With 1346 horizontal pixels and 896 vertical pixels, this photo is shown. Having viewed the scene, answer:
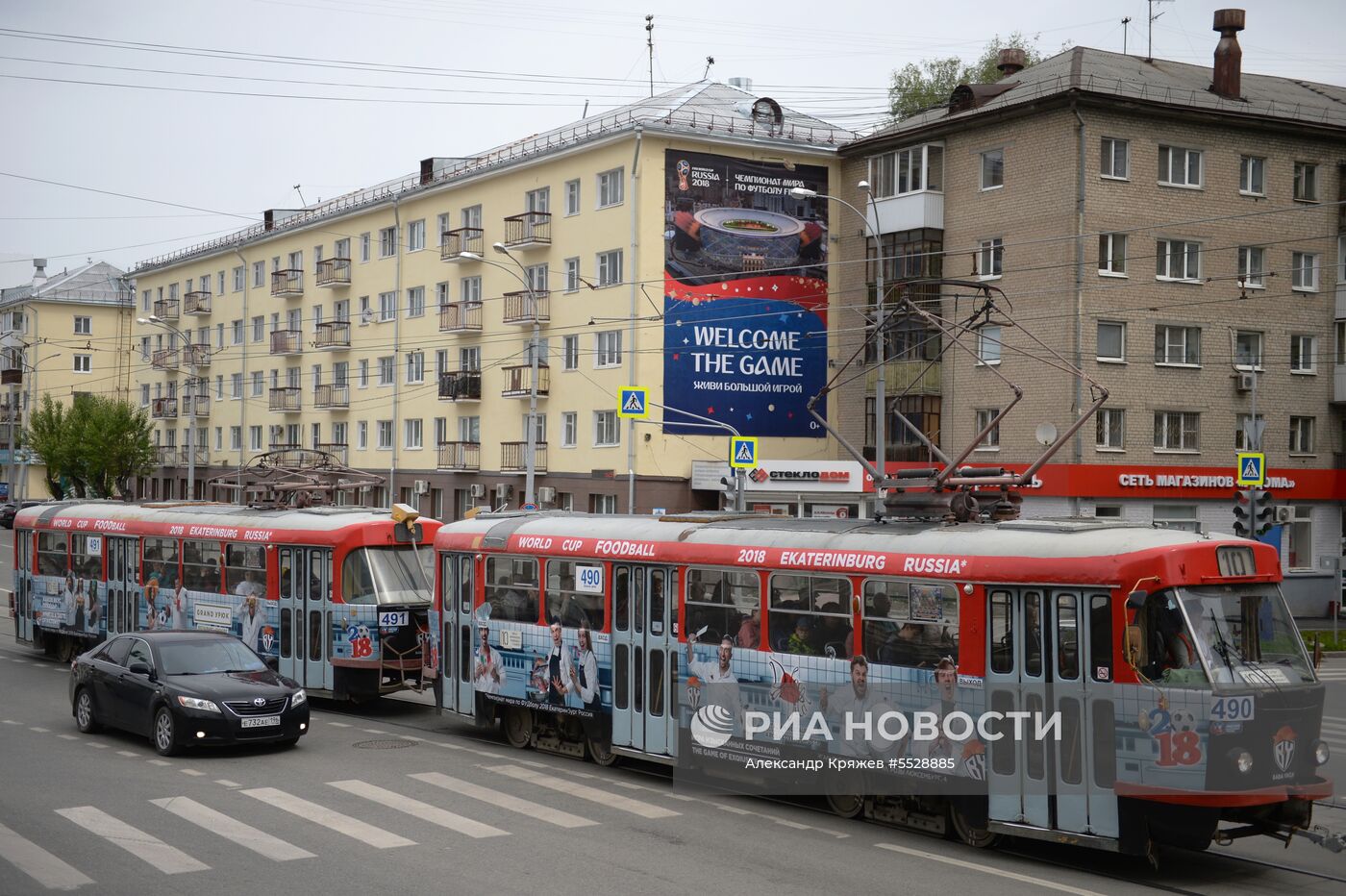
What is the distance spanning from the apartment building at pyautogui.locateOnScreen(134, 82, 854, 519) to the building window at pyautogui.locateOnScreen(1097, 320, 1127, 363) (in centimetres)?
892

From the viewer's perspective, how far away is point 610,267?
143 feet

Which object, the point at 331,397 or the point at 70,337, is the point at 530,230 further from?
the point at 70,337

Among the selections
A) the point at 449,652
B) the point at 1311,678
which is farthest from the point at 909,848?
the point at 449,652

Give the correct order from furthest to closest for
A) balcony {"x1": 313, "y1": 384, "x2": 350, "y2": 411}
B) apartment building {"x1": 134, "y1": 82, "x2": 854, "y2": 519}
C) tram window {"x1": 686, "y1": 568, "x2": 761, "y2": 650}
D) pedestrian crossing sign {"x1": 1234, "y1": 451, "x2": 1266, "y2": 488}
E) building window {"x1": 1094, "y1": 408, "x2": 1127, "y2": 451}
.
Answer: balcony {"x1": 313, "y1": 384, "x2": 350, "y2": 411}, apartment building {"x1": 134, "y1": 82, "x2": 854, "y2": 519}, building window {"x1": 1094, "y1": 408, "x2": 1127, "y2": 451}, pedestrian crossing sign {"x1": 1234, "y1": 451, "x2": 1266, "y2": 488}, tram window {"x1": 686, "y1": 568, "x2": 761, "y2": 650}

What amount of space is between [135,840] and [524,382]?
34825mm

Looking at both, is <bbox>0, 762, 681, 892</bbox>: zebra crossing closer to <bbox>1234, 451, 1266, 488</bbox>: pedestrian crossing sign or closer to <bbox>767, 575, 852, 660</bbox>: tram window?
<bbox>767, 575, 852, 660</bbox>: tram window

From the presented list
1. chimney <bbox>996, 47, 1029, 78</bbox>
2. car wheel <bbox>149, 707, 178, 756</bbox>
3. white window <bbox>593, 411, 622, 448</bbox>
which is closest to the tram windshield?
car wheel <bbox>149, 707, 178, 756</bbox>

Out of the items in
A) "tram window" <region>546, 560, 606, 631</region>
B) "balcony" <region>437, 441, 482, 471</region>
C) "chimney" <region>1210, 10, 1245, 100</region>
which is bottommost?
"tram window" <region>546, 560, 606, 631</region>

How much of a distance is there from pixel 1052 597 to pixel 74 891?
7.93 m

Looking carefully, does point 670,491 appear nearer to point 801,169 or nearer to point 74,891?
point 801,169

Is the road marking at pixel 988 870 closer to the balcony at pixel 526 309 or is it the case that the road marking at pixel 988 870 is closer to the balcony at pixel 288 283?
the balcony at pixel 526 309

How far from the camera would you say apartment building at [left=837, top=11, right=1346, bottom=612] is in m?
37.9

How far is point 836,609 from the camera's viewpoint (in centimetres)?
1334

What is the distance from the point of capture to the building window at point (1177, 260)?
128 feet
